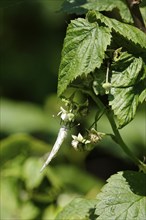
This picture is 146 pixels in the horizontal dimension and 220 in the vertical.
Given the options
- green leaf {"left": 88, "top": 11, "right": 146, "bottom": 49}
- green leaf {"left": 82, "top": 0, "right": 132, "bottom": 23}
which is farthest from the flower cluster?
green leaf {"left": 82, "top": 0, "right": 132, "bottom": 23}

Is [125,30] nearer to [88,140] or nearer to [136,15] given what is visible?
[136,15]

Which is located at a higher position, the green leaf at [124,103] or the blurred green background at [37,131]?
the green leaf at [124,103]

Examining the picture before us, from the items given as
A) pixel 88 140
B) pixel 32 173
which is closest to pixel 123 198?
pixel 88 140

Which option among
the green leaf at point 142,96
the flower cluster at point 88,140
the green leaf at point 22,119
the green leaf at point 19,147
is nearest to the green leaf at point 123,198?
the flower cluster at point 88,140

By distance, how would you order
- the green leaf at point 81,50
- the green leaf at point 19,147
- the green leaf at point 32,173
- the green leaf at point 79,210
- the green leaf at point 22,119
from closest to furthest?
the green leaf at point 81,50 → the green leaf at point 79,210 → the green leaf at point 32,173 → the green leaf at point 19,147 → the green leaf at point 22,119

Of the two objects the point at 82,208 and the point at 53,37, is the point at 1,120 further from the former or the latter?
the point at 82,208

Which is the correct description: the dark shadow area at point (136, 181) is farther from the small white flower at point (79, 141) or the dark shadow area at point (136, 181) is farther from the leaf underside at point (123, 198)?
the small white flower at point (79, 141)

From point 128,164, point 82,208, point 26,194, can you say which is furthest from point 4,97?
point 82,208

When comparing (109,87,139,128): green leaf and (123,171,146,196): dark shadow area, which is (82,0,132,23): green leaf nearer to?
(109,87,139,128): green leaf
